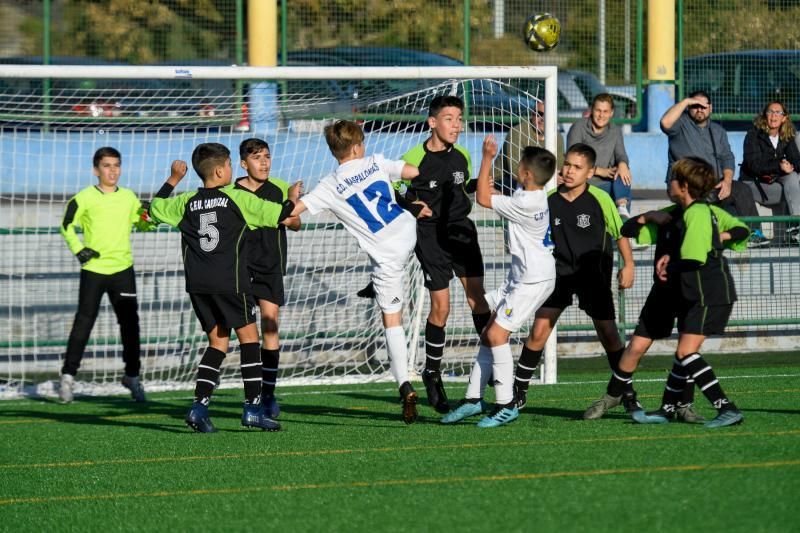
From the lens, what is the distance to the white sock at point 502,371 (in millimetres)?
7570

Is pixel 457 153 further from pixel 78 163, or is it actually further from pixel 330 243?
pixel 78 163

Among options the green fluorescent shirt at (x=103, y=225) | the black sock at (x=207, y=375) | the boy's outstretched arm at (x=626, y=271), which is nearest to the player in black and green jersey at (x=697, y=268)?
the boy's outstretched arm at (x=626, y=271)

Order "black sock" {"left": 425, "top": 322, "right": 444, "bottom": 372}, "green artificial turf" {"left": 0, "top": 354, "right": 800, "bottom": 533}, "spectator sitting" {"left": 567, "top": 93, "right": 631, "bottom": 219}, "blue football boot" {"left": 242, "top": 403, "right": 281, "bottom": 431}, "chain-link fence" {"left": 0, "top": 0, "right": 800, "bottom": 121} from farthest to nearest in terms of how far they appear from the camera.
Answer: "chain-link fence" {"left": 0, "top": 0, "right": 800, "bottom": 121}, "spectator sitting" {"left": 567, "top": 93, "right": 631, "bottom": 219}, "black sock" {"left": 425, "top": 322, "right": 444, "bottom": 372}, "blue football boot" {"left": 242, "top": 403, "right": 281, "bottom": 431}, "green artificial turf" {"left": 0, "top": 354, "right": 800, "bottom": 533}

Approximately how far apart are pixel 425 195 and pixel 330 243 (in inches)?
128

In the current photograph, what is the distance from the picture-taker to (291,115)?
1179 centimetres

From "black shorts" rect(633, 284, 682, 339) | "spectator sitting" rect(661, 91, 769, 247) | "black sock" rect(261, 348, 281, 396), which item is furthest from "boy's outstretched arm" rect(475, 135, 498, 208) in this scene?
"spectator sitting" rect(661, 91, 769, 247)

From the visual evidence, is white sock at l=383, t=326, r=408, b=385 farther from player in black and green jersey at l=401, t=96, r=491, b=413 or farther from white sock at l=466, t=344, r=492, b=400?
player in black and green jersey at l=401, t=96, r=491, b=413

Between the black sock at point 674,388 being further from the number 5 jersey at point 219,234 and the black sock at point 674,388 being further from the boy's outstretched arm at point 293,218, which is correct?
the number 5 jersey at point 219,234

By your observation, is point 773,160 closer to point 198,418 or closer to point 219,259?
point 219,259

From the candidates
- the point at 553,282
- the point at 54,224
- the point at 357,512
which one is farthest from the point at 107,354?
the point at 357,512

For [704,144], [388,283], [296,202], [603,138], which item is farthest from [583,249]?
[704,144]

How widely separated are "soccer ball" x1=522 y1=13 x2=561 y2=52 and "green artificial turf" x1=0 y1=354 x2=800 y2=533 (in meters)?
5.20

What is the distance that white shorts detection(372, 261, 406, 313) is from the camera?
7770mm

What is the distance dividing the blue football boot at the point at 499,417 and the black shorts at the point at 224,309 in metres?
1.60
